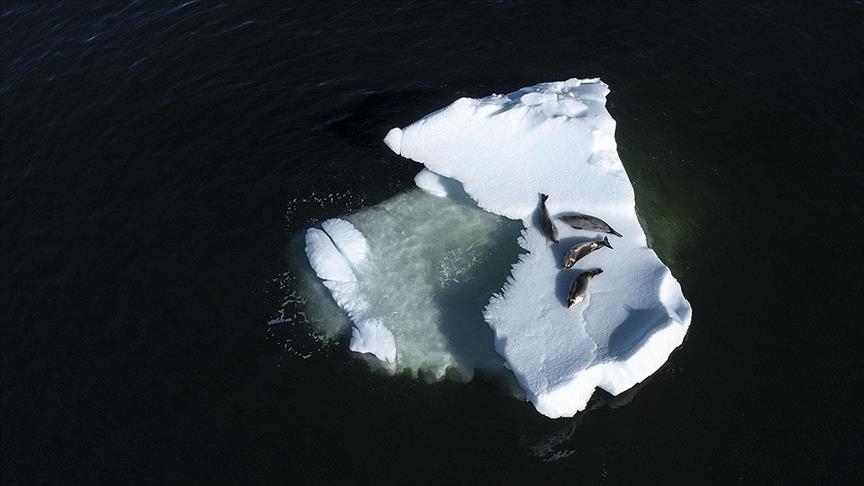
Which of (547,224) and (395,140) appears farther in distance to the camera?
(395,140)

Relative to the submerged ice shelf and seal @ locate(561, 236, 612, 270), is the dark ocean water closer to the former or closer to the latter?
the submerged ice shelf

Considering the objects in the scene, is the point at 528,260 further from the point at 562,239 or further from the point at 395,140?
the point at 395,140

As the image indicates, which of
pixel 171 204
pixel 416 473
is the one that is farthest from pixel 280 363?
pixel 171 204

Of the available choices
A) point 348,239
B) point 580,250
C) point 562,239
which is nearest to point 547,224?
point 562,239

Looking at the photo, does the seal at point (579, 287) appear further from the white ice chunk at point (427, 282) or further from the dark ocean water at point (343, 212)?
the dark ocean water at point (343, 212)

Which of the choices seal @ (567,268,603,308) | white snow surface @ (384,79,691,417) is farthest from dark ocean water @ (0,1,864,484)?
seal @ (567,268,603,308)

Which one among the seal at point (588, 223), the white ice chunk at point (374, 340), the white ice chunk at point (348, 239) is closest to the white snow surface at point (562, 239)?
the seal at point (588, 223)

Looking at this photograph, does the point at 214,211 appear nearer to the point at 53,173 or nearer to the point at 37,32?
the point at 53,173
